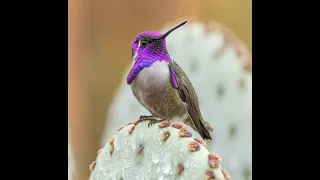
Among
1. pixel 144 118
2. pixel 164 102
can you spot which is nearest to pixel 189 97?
pixel 164 102

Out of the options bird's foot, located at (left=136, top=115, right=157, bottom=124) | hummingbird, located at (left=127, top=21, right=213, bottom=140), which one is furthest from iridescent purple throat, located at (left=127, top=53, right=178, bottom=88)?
bird's foot, located at (left=136, top=115, right=157, bottom=124)

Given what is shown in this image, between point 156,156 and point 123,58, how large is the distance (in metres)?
0.48

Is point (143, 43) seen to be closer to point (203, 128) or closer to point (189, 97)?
point (189, 97)

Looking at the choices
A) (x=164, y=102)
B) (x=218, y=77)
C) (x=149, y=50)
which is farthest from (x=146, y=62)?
(x=218, y=77)

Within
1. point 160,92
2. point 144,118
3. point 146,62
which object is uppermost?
point 146,62

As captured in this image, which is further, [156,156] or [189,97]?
[189,97]

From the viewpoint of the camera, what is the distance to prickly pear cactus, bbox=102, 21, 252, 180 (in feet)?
7.50

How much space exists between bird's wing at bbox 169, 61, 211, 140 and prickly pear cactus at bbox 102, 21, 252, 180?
0.02 metres

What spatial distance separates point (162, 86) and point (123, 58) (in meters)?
0.23

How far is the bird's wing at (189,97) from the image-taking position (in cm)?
228

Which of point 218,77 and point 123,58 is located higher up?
point 123,58

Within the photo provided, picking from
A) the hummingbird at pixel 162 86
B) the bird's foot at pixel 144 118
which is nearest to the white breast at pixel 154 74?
the hummingbird at pixel 162 86

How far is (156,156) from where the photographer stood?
7.04 feet

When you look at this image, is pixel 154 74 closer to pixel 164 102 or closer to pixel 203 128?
pixel 164 102
